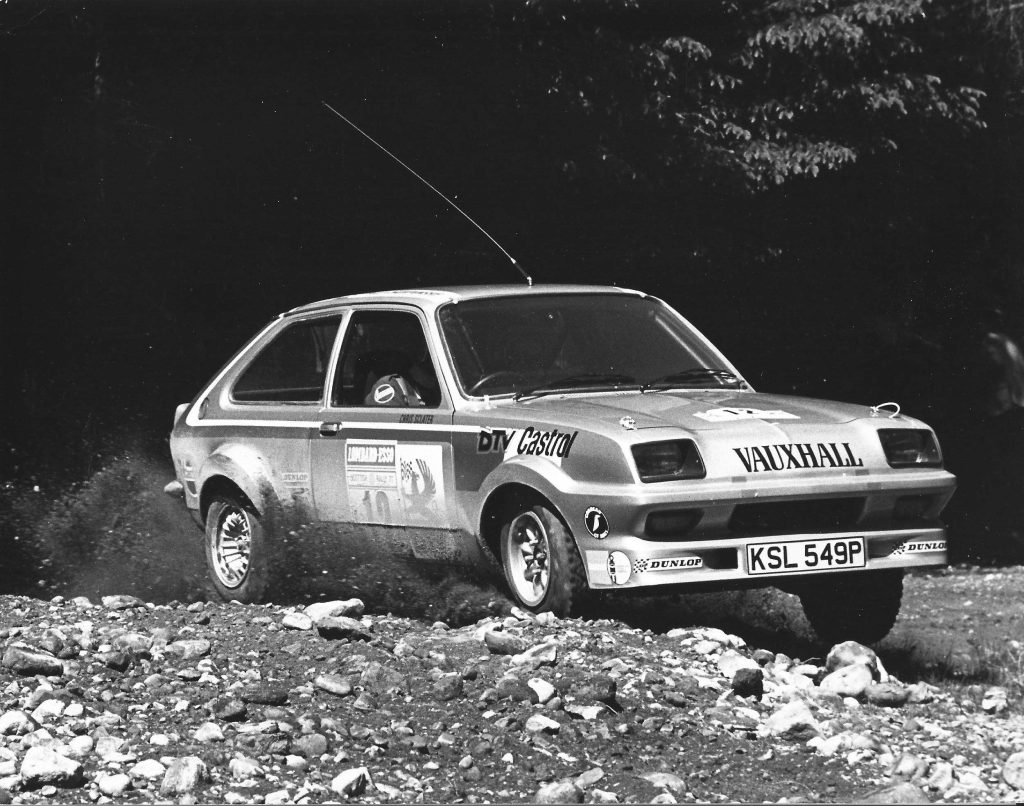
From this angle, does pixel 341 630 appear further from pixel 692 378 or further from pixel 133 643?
pixel 692 378

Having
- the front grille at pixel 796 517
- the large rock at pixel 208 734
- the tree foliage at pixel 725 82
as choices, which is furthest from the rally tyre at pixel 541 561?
the tree foliage at pixel 725 82

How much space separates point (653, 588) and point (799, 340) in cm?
941

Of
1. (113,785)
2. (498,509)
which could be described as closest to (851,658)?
(498,509)

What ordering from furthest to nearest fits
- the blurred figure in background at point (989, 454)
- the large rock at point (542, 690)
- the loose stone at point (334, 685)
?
→ 1. the blurred figure in background at point (989, 454)
2. the loose stone at point (334, 685)
3. the large rock at point (542, 690)

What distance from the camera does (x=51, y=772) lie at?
17.3 ft

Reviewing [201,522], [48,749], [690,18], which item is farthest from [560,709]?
[690,18]

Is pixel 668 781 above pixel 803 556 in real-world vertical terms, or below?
below

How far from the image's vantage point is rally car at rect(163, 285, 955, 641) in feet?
23.6

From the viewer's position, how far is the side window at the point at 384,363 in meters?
8.53

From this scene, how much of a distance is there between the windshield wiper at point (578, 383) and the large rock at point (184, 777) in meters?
3.18

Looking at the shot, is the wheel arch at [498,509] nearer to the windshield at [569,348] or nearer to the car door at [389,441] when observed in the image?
the car door at [389,441]

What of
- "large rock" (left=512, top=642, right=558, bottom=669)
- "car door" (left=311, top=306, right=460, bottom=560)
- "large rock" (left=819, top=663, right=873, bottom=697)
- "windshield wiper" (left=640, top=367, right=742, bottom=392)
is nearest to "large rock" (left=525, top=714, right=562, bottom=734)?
"large rock" (left=512, top=642, right=558, bottom=669)

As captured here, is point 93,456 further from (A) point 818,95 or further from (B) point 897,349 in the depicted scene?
(B) point 897,349

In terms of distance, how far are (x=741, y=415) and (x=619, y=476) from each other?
2.46 feet
